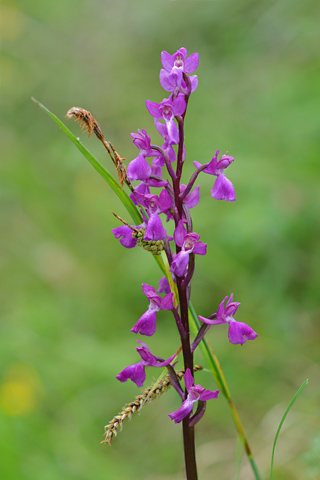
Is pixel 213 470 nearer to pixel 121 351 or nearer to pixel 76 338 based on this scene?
pixel 121 351

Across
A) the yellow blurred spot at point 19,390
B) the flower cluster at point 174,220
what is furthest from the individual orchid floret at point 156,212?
the yellow blurred spot at point 19,390

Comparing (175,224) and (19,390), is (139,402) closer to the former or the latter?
(175,224)

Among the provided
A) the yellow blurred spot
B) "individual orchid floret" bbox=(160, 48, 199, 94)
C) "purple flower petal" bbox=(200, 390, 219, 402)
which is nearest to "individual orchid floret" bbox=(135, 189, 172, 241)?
"individual orchid floret" bbox=(160, 48, 199, 94)

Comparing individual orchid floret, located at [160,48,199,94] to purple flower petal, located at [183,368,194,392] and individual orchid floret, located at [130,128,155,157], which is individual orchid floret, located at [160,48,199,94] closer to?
individual orchid floret, located at [130,128,155,157]

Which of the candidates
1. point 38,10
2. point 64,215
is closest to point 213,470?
point 64,215

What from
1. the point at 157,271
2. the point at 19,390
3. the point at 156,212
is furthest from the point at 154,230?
the point at 157,271

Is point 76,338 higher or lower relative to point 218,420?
higher
